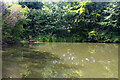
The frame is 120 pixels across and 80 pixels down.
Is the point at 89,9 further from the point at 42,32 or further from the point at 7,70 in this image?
the point at 7,70

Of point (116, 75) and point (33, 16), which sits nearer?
point (116, 75)

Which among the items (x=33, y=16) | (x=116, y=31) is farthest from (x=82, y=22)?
(x=33, y=16)

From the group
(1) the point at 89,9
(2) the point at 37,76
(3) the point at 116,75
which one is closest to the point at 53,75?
(2) the point at 37,76

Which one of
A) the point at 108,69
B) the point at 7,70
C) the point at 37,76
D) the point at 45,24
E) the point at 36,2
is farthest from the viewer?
the point at 36,2

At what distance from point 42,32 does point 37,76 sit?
22.0 ft

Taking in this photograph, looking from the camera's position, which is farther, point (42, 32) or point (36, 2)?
point (36, 2)

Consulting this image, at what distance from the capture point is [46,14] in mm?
8938

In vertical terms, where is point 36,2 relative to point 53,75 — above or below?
above

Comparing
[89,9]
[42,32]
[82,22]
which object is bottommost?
[42,32]

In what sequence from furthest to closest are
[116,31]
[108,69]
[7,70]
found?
[116,31] < [108,69] < [7,70]

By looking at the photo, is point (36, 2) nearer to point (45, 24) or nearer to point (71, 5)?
point (45, 24)

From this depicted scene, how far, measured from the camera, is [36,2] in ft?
31.6

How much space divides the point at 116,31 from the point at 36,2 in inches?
236

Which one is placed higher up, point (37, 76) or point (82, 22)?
point (82, 22)
